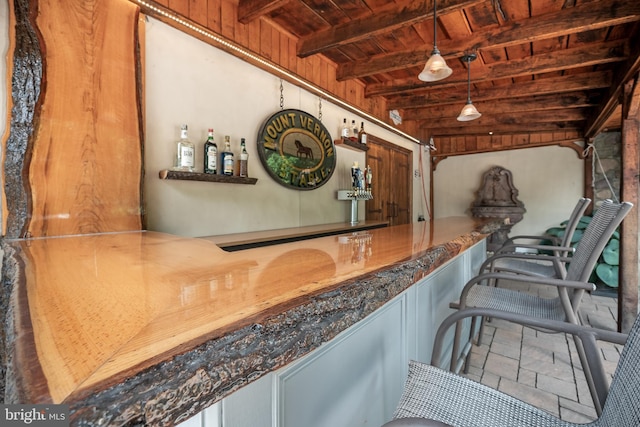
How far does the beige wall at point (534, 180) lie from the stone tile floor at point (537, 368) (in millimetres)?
2971

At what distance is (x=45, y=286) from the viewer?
0.54m

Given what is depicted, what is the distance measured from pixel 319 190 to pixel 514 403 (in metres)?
2.48

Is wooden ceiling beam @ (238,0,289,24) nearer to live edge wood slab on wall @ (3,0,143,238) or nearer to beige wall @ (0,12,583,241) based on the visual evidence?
beige wall @ (0,12,583,241)

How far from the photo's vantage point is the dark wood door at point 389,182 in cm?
402

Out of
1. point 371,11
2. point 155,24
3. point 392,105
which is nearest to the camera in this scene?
point 155,24

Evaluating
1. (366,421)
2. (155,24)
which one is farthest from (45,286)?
(155,24)

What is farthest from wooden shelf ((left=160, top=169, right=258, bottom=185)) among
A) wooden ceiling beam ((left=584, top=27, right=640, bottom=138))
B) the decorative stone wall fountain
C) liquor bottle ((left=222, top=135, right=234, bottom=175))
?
the decorative stone wall fountain

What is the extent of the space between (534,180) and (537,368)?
4.37 m

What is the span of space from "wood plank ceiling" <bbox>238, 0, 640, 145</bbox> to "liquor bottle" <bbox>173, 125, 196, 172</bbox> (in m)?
1.02

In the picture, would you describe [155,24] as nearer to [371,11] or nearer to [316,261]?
[371,11]

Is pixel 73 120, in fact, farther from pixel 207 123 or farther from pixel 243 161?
pixel 243 161

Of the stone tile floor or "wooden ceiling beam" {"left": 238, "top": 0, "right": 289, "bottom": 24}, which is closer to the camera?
the stone tile floor

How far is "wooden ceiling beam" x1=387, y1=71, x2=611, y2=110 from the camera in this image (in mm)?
3229

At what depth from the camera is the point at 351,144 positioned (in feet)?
10.8
